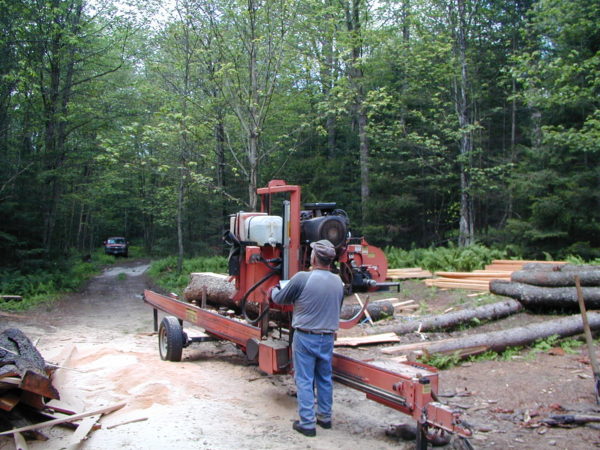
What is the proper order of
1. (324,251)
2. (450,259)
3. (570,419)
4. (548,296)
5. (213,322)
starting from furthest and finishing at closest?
(450,259) → (548,296) → (213,322) → (570,419) → (324,251)

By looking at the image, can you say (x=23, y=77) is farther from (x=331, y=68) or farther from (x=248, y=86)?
(x=331, y=68)

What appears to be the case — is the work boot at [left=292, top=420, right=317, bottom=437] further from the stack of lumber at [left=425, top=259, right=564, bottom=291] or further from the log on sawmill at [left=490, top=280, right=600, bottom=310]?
the stack of lumber at [left=425, top=259, right=564, bottom=291]

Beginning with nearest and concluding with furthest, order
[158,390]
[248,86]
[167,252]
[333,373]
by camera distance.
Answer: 1. [333,373]
2. [158,390]
3. [248,86]
4. [167,252]

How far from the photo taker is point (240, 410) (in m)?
5.57

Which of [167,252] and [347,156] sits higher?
[347,156]

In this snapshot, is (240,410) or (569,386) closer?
(240,410)

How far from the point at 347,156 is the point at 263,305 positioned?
60.9 ft

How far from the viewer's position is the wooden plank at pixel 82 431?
4336mm

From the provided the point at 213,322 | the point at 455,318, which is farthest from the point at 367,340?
the point at 213,322

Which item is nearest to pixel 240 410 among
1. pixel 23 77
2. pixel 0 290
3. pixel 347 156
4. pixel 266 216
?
pixel 266 216

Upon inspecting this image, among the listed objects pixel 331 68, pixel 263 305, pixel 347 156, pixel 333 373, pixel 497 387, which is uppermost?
pixel 331 68

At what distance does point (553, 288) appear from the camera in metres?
9.80

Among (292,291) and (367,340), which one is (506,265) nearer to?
(367,340)

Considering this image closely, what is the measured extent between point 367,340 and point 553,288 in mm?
4050
